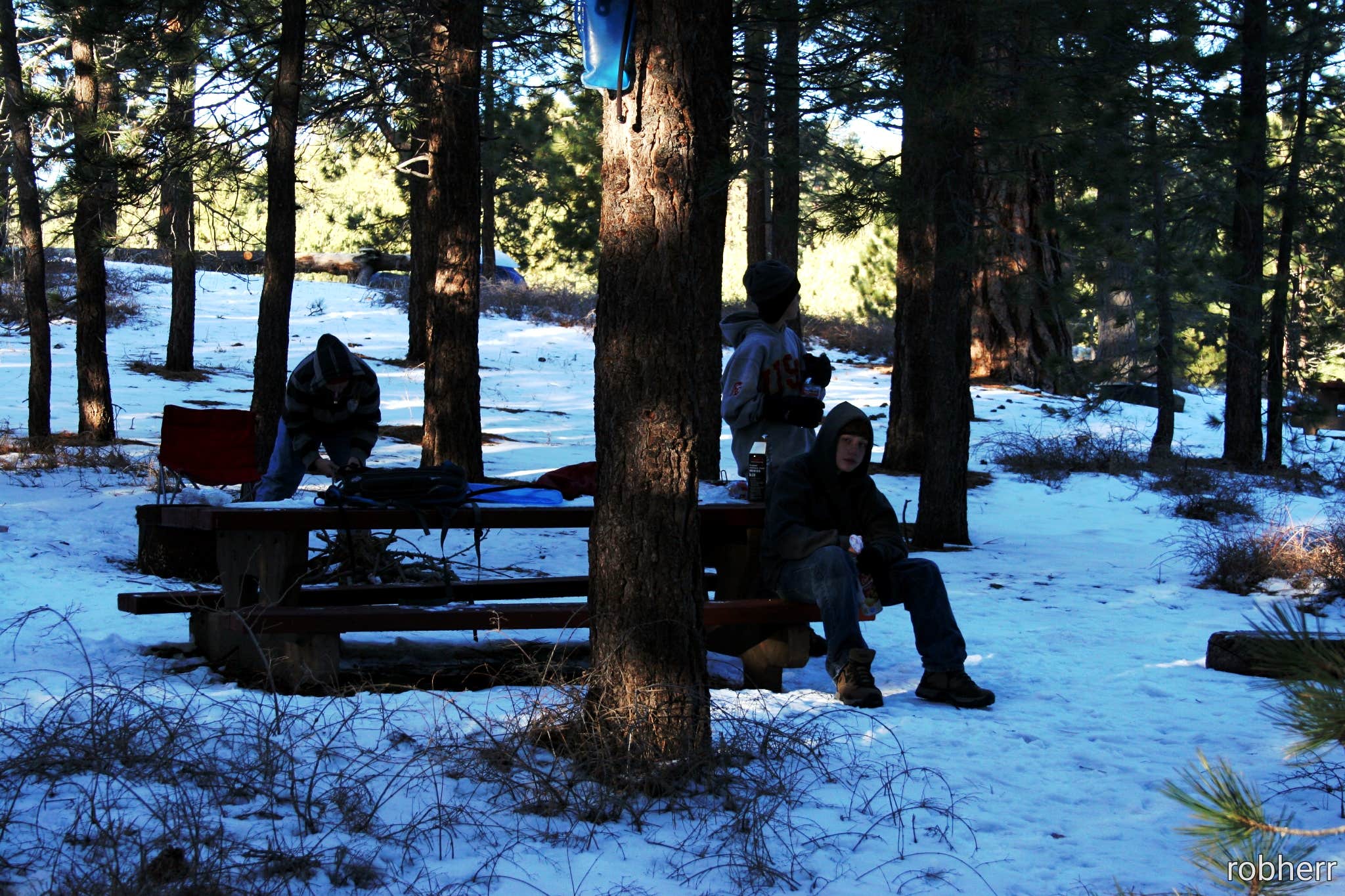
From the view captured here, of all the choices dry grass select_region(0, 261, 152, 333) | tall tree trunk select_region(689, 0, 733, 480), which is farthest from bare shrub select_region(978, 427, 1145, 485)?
dry grass select_region(0, 261, 152, 333)

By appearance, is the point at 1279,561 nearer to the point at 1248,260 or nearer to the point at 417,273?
the point at 1248,260

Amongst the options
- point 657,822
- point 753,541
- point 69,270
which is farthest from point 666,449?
point 69,270

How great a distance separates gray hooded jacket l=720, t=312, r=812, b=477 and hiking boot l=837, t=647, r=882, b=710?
1.26m

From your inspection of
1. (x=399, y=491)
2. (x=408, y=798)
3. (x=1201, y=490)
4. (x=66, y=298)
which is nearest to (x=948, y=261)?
(x=1201, y=490)

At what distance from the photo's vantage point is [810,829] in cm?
358

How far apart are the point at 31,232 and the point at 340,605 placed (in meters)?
7.90

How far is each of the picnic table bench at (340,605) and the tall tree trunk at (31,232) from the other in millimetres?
6468

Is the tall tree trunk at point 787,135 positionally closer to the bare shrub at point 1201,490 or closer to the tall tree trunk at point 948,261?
the tall tree trunk at point 948,261

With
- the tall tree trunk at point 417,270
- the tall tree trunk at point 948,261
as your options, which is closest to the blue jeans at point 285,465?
the tall tree trunk at point 948,261

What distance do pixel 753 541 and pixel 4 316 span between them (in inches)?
710

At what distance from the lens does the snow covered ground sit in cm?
326

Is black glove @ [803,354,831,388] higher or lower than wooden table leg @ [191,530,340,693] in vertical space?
higher

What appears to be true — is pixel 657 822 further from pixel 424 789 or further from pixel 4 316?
pixel 4 316

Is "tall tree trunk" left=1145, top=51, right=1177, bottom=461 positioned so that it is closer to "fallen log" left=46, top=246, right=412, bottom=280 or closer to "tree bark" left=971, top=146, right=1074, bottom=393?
"tree bark" left=971, top=146, right=1074, bottom=393
